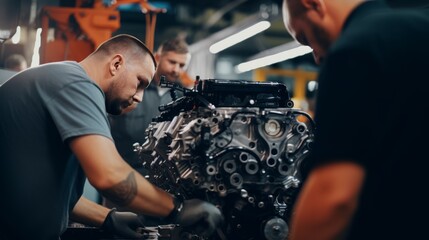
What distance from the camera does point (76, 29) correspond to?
659cm

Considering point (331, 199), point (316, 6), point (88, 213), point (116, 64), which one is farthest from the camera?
point (88, 213)

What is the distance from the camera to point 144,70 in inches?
130

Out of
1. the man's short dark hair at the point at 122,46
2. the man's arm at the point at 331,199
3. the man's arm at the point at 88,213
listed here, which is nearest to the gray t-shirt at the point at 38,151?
the man's short dark hair at the point at 122,46

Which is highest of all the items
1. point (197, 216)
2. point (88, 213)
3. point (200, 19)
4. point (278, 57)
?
point (200, 19)

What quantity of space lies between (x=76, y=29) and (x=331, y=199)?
212 inches

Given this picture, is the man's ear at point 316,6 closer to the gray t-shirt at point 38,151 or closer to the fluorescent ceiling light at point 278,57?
the gray t-shirt at point 38,151

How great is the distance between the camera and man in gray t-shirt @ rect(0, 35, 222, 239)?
104 inches

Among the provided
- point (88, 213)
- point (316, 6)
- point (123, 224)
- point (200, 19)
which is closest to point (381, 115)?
point (316, 6)

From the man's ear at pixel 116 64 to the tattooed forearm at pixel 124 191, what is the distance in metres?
0.69

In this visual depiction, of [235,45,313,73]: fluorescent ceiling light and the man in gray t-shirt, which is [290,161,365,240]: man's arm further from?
[235,45,313,73]: fluorescent ceiling light

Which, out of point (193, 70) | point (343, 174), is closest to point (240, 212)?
point (343, 174)

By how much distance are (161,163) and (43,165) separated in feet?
2.28

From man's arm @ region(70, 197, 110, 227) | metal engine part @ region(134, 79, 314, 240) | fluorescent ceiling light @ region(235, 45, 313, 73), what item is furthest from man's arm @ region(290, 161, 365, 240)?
fluorescent ceiling light @ region(235, 45, 313, 73)

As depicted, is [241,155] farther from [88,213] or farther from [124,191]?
[88,213]
